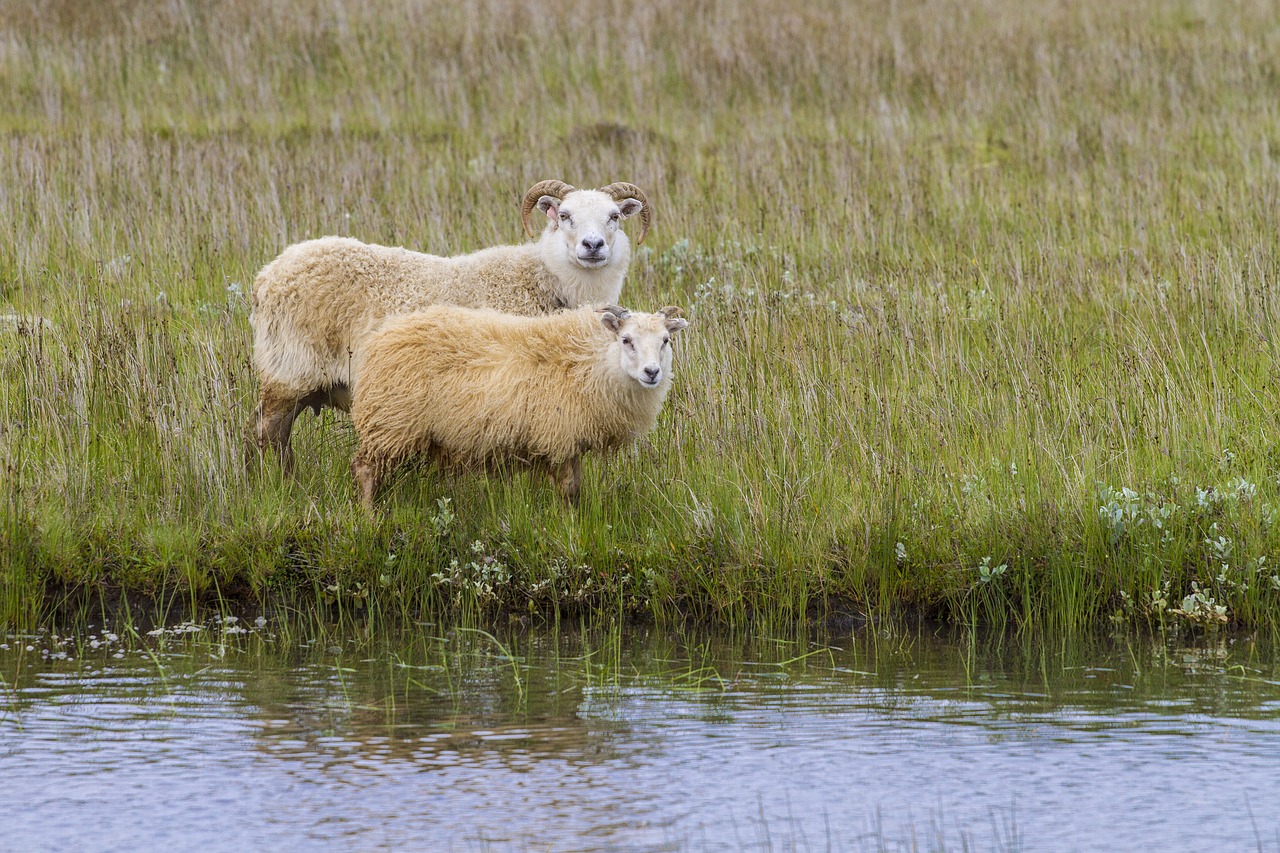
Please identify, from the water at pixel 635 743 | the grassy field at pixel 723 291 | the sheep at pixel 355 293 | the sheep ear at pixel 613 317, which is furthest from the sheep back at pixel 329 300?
the water at pixel 635 743

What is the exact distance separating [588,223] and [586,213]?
0.10 m

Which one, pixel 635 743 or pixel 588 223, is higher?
pixel 588 223

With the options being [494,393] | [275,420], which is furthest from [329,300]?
[494,393]

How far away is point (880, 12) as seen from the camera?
2183 centimetres

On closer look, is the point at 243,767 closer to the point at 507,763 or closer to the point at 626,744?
the point at 507,763

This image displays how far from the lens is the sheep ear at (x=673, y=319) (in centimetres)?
771

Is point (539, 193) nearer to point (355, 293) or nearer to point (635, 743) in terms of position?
point (355, 293)

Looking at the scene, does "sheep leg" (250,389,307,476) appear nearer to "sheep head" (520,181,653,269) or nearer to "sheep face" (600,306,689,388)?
"sheep head" (520,181,653,269)

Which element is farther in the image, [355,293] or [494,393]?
[355,293]

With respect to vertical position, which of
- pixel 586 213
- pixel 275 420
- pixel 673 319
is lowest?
pixel 275 420

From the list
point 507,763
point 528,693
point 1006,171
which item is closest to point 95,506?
point 528,693

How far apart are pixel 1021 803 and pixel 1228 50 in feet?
53.9

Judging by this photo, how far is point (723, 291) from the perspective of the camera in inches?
428

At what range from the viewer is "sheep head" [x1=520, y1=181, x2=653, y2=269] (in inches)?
350
